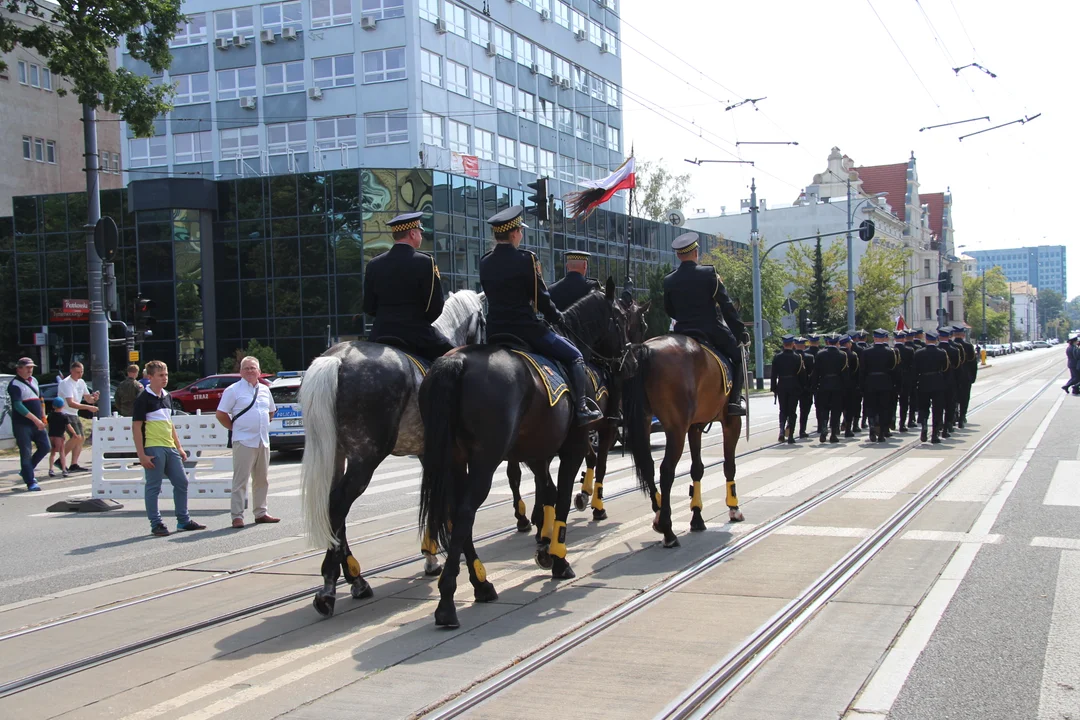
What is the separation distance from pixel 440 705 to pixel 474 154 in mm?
43857

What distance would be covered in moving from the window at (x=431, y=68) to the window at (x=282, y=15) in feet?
20.7

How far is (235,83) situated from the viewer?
46.9m

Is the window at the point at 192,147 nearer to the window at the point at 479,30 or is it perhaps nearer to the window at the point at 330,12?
the window at the point at 330,12

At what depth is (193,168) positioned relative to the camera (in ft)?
153

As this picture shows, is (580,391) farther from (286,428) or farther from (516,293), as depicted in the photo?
(286,428)

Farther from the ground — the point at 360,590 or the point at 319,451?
the point at 319,451

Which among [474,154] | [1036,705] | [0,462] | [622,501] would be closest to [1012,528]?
[622,501]

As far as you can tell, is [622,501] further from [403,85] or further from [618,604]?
Answer: [403,85]

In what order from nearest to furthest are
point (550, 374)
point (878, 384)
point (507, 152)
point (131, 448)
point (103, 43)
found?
point (550, 374) < point (131, 448) < point (103, 43) < point (878, 384) < point (507, 152)

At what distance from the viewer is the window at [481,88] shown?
47156mm

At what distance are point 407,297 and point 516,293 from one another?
870 millimetres

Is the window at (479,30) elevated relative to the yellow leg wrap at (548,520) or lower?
elevated

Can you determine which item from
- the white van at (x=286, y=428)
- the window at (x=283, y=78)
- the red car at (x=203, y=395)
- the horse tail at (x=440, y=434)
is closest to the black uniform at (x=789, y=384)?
the white van at (x=286, y=428)

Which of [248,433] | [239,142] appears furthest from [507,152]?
[248,433]
